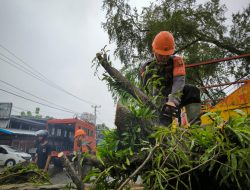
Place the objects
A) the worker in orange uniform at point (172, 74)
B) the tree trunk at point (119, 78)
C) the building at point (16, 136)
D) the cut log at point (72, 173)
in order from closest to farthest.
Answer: the cut log at point (72, 173) < the tree trunk at point (119, 78) < the worker in orange uniform at point (172, 74) < the building at point (16, 136)

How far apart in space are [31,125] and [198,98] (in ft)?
153

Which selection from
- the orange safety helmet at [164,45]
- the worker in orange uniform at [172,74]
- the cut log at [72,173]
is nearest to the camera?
the cut log at [72,173]

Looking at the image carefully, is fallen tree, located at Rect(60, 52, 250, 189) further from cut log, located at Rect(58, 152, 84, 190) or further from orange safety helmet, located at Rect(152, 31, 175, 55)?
orange safety helmet, located at Rect(152, 31, 175, 55)

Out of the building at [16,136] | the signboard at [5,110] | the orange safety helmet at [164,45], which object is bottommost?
the orange safety helmet at [164,45]

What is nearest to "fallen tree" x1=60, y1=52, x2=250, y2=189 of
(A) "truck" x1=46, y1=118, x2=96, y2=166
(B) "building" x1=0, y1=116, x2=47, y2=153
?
(A) "truck" x1=46, y1=118, x2=96, y2=166

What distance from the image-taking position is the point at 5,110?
4041 cm

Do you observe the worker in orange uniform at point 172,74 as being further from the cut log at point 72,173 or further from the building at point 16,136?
the building at point 16,136

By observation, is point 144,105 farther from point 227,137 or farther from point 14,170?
point 14,170

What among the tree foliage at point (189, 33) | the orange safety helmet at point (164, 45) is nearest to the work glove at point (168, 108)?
the orange safety helmet at point (164, 45)

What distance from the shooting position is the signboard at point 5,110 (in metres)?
39.6

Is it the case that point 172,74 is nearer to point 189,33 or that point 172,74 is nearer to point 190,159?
point 190,159

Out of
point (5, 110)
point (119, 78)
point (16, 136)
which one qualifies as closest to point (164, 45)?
point (119, 78)

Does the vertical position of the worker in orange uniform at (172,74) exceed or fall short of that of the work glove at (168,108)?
it exceeds it

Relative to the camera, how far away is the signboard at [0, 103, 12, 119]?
1560 inches
